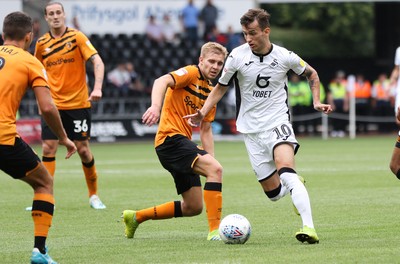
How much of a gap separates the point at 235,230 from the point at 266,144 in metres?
0.98

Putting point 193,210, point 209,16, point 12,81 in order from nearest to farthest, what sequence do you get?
1. point 12,81
2. point 193,210
3. point 209,16

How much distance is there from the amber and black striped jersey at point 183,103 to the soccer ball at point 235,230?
3.87 ft

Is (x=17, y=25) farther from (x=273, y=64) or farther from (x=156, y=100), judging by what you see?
(x=273, y=64)

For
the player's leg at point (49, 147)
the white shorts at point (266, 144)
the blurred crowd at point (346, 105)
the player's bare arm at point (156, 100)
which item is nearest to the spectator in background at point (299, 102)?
the blurred crowd at point (346, 105)

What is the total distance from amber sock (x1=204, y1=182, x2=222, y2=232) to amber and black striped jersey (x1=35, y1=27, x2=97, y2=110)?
13.5 feet

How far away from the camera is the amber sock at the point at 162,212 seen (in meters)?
9.43

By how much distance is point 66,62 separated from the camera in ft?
41.5

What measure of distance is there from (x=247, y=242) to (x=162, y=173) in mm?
8865

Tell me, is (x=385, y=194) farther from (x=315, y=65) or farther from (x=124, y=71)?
(x=315, y=65)

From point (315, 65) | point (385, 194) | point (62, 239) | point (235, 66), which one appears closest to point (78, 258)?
point (62, 239)

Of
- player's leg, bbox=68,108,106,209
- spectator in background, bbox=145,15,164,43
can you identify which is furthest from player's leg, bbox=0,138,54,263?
spectator in background, bbox=145,15,164,43

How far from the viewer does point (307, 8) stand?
5478cm

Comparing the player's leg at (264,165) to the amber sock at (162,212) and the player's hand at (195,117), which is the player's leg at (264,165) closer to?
the player's hand at (195,117)

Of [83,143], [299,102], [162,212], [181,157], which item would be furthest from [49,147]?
[299,102]
